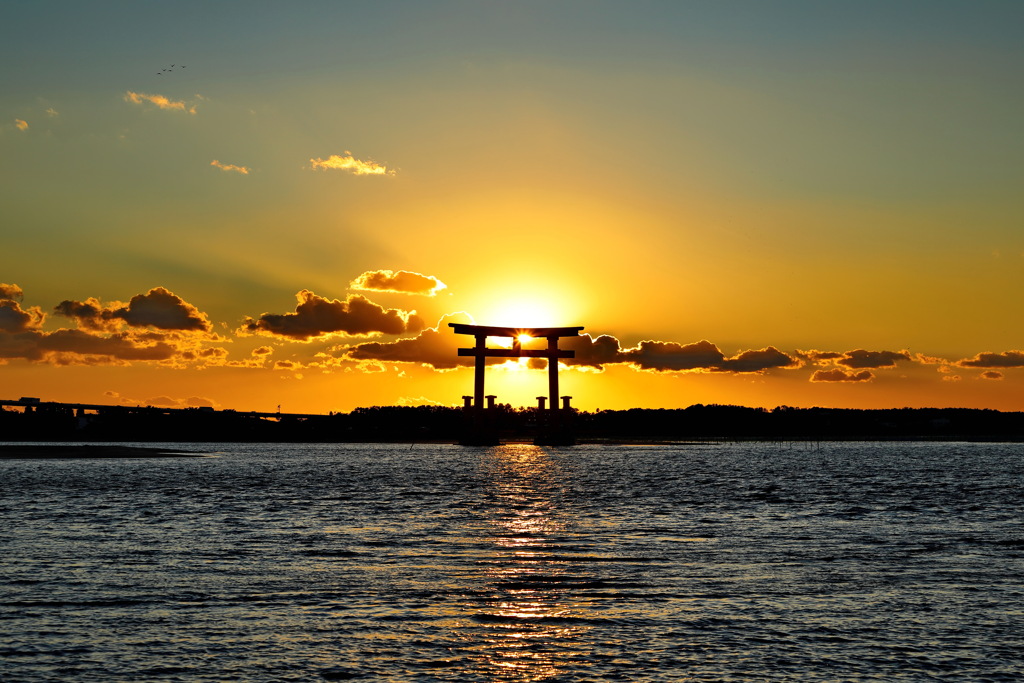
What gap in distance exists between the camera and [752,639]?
1407cm

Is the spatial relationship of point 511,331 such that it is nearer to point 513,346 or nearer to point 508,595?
point 513,346

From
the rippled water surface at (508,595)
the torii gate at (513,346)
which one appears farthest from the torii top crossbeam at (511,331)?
the rippled water surface at (508,595)

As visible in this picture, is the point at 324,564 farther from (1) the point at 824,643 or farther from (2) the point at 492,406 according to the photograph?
(2) the point at 492,406

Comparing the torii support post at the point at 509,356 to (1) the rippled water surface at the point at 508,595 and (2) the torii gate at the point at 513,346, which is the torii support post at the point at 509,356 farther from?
(1) the rippled water surface at the point at 508,595

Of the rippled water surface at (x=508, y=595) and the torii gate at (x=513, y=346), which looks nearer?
the rippled water surface at (x=508, y=595)

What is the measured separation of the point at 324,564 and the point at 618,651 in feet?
32.5

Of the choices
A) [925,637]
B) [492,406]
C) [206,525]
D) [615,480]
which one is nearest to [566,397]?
[492,406]

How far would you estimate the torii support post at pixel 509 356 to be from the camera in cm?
13388

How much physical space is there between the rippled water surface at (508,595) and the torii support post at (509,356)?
9717 centimetres

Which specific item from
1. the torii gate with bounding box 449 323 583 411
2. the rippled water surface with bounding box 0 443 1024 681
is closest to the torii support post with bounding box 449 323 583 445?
the torii gate with bounding box 449 323 583 411

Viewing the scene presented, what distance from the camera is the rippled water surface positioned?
12.7 m

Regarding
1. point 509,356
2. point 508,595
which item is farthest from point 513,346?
point 508,595

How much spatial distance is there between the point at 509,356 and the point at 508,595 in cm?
11626

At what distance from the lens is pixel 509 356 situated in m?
134
